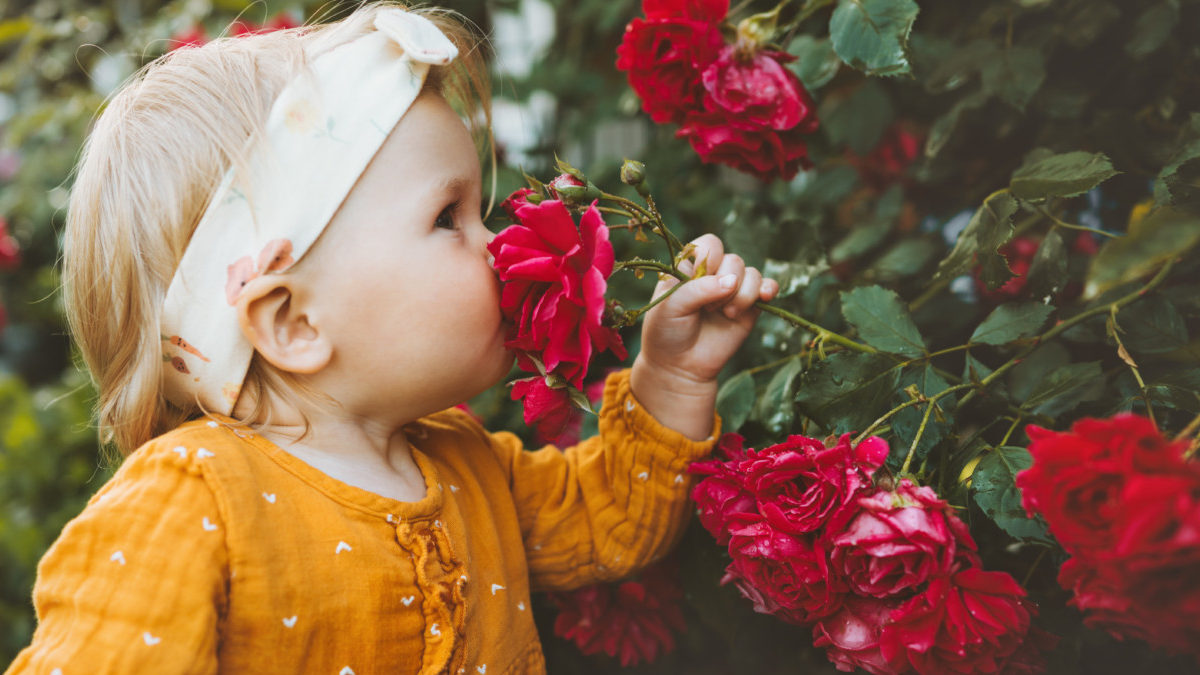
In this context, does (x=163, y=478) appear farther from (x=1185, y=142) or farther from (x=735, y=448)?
(x=1185, y=142)

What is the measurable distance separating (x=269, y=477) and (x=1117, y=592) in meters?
0.73

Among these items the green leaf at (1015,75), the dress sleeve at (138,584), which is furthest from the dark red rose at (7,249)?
the green leaf at (1015,75)

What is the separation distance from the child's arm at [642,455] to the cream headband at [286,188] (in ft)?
1.16

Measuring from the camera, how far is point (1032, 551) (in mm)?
912

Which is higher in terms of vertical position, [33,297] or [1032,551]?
[1032,551]

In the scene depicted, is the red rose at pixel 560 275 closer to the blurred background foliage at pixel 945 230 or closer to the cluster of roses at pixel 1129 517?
the blurred background foliage at pixel 945 230

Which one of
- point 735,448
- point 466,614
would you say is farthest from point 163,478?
point 735,448

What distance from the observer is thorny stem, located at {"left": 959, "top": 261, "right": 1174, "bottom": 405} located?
2.74ft

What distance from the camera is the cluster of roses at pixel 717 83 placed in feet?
3.19

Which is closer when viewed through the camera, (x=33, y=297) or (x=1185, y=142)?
(x=1185, y=142)

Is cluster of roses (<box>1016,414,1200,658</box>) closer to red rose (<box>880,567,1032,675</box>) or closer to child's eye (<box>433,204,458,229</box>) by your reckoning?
red rose (<box>880,567,1032,675</box>)

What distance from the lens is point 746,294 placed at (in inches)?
36.1

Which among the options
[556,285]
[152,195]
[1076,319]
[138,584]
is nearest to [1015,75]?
[1076,319]

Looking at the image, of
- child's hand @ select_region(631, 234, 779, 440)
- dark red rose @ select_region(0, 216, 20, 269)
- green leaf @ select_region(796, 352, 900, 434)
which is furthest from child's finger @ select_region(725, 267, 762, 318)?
dark red rose @ select_region(0, 216, 20, 269)
